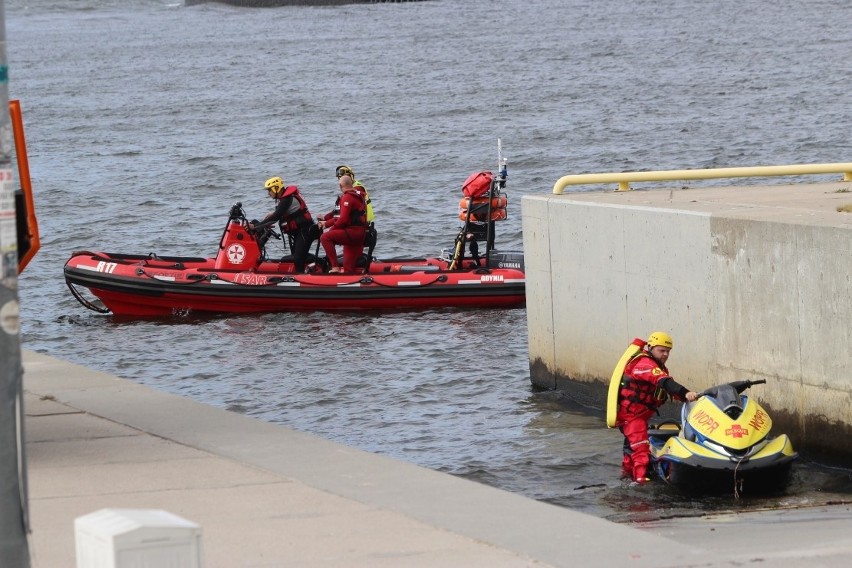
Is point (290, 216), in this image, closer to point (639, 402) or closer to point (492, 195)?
point (492, 195)

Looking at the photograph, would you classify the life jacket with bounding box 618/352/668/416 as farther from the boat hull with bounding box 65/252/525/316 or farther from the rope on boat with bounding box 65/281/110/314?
the rope on boat with bounding box 65/281/110/314

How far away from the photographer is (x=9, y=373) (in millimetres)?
5004

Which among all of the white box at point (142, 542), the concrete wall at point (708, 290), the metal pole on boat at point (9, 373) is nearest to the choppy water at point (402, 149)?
the concrete wall at point (708, 290)

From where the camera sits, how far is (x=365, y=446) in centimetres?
1330

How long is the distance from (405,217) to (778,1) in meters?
86.9

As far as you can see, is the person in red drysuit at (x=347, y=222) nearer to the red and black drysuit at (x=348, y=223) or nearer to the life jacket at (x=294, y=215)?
the red and black drysuit at (x=348, y=223)

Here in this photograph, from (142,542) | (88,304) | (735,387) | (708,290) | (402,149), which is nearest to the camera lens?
(142,542)

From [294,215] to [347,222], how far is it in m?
0.76

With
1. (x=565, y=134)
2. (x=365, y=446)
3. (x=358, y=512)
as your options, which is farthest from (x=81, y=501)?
(x=565, y=134)

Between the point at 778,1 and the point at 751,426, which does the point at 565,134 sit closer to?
the point at 751,426

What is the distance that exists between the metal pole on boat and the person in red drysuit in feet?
47.0

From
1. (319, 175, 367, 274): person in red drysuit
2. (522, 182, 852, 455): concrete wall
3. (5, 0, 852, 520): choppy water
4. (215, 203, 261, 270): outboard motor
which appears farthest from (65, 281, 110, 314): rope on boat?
(522, 182, 852, 455): concrete wall

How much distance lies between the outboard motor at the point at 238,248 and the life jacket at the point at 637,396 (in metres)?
9.84

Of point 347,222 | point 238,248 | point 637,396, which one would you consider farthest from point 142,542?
point 238,248
